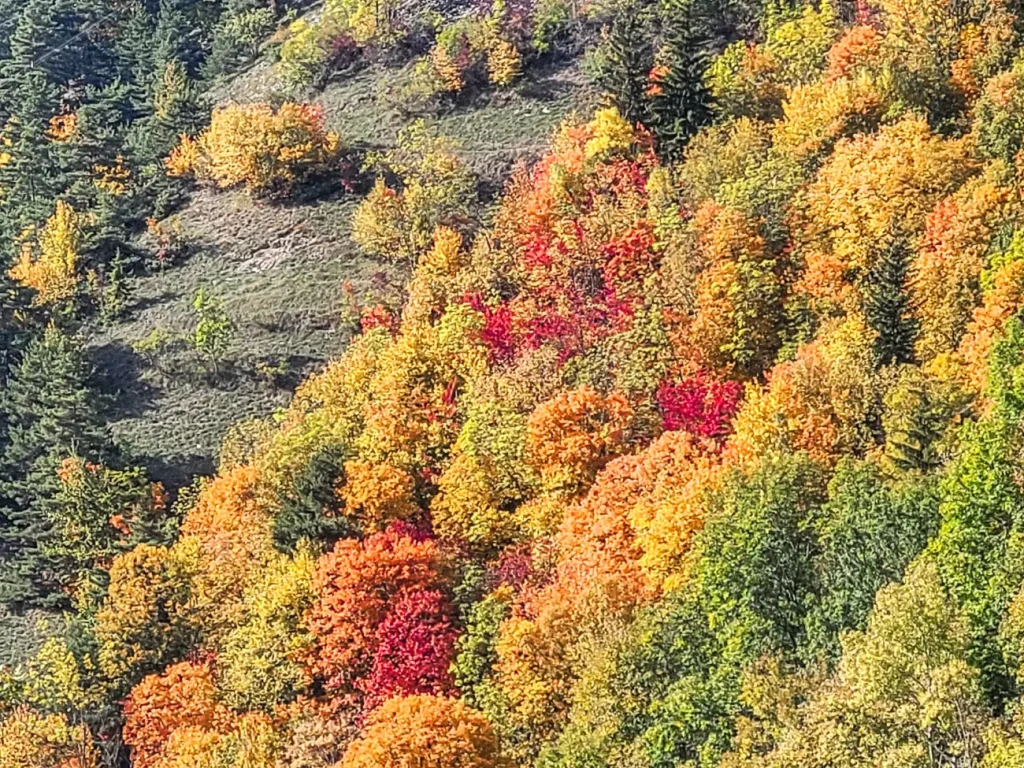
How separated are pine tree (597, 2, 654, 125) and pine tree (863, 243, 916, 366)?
37.4 meters

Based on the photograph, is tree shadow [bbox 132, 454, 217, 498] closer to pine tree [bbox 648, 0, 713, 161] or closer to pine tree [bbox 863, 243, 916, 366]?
pine tree [bbox 648, 0, 713, 161]

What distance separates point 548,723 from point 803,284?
3916 cm

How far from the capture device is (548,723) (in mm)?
72500

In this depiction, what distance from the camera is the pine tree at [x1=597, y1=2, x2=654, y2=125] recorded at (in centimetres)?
11762

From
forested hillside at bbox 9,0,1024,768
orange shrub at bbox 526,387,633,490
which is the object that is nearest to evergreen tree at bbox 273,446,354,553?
forested hillside at bbox 9,0,1024,768

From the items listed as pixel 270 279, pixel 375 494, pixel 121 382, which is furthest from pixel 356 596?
pixel 270 279

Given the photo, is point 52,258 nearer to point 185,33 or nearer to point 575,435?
point 185,33

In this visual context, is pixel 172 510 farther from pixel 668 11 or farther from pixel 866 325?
pixel 668 11

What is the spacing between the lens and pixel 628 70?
11800 centimetres

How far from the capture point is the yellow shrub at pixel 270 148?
13562 cm

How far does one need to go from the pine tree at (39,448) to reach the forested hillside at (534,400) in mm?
400

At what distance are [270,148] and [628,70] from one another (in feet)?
131

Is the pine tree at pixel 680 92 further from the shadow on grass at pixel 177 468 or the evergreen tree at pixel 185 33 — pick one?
the evergreen tree at pixel 185 33

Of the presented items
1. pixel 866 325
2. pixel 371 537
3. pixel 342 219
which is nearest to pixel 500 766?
pixel 371 537
